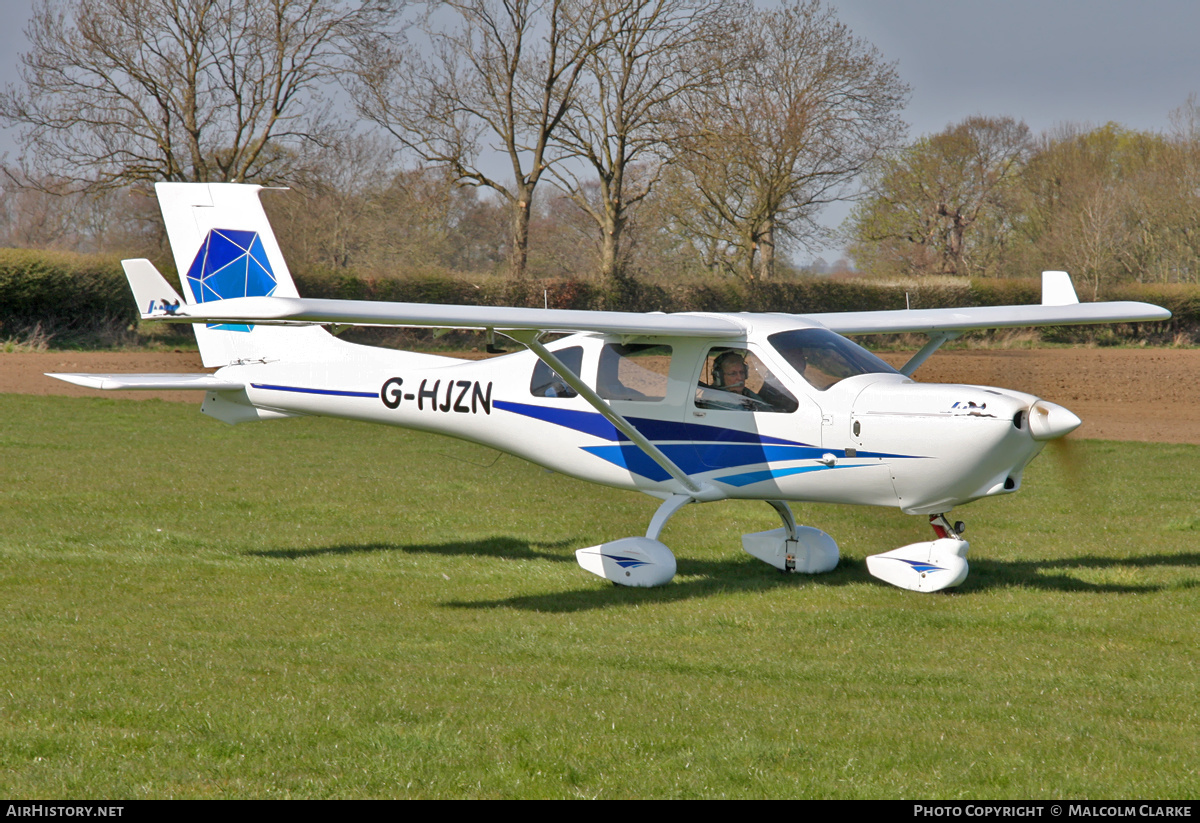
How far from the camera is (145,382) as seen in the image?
9.64 m

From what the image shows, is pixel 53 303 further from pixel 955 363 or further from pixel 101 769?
pixel 101 769

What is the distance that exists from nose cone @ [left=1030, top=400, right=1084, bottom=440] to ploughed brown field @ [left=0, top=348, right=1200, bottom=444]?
13.9 m

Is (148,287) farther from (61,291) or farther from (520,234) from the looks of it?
(520,234)

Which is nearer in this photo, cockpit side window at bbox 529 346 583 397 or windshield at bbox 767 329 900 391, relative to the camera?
windshield at bbox 767 329 900 391

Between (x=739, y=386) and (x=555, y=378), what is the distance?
5.50 ft

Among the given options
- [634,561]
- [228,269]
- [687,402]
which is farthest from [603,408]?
[228,269]

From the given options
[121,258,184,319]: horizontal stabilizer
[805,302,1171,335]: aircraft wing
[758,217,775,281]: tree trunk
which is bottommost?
[805,302,1171,335]: aircraft wing

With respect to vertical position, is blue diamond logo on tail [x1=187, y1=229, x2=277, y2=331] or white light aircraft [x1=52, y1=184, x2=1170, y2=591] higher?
blue diamond logo on tail [x1=187, y1=229, x2=277, y2=331]

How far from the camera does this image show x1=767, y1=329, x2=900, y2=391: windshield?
8.42m

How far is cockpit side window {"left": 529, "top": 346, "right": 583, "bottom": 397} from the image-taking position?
9172 millimetres

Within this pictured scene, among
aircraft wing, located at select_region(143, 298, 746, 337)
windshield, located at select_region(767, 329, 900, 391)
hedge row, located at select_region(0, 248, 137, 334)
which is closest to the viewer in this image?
aircraft wing, located at select_region(143, 298, 746, 337)

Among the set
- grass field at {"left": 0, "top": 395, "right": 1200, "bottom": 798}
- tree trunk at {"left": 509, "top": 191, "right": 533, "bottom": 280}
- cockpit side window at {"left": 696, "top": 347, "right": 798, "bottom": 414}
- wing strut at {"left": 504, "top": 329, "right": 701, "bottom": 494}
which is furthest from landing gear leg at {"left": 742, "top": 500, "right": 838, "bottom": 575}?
tree trunk at {"left": 509, "top": 191, "right": 533, "bottom": 280}

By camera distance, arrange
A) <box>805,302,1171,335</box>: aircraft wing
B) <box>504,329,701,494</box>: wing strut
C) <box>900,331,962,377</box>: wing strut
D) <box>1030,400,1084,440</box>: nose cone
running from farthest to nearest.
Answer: <box>805,302,1171,335</box>: aircraft wing
<box>900,331,962,377</box>: wing strut
<box>504,329,701,494</box>: wing strut
<box>1030,400,1084,440</box>: nose cone

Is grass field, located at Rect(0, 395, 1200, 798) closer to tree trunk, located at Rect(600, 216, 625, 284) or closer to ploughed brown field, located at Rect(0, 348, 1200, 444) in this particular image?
ploughed brown field, located at Rect(0, 348, 1200, 444)
